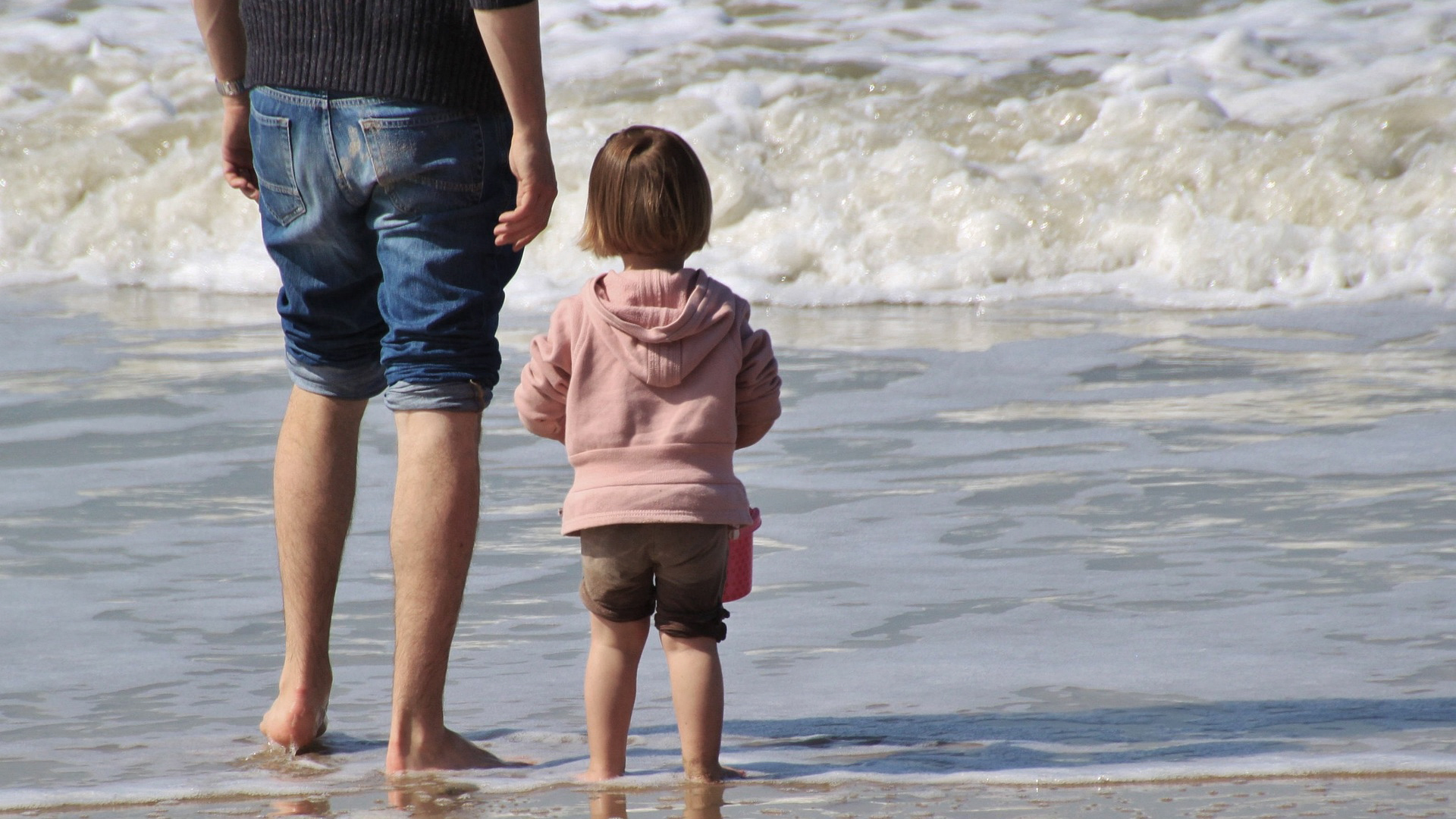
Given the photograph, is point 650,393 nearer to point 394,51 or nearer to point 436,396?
point 436,396

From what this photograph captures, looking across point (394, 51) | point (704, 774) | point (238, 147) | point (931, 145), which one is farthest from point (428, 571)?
point (931, 145)

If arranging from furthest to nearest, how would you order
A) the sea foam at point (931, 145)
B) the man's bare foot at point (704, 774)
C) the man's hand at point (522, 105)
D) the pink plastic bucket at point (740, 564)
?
the sea foam at point (931, 145) < the pink plastic bucket at point (740, 564) < the man's bare foot at point (704, 774) < the man's hand at point (522, 105)

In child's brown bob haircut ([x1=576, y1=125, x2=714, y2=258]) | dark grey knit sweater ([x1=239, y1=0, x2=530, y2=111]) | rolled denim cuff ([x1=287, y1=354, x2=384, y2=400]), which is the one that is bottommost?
rolled denim cuff ([x1=287, y1=354, x2=384, y2=400])

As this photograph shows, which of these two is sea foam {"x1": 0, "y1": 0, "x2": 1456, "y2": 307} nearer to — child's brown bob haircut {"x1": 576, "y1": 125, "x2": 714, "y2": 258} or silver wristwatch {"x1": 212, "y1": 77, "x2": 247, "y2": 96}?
silver wristwatch {"x1": 212, "y1": 77, "x2": 247, "y2": 96}

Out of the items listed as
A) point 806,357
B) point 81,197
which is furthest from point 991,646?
point 81,197

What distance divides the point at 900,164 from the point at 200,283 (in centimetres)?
383

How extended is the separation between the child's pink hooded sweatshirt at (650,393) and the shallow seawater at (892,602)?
1.39 ft

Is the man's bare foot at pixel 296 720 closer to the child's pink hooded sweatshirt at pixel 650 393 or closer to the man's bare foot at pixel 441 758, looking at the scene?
the man's bare foot at pixel 441 758

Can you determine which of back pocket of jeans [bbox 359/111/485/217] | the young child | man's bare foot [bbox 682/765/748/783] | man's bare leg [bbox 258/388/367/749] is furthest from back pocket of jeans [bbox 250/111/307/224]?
man's bare foot [bbox 682/765/748/783]

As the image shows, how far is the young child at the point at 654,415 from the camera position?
A: 250 cm

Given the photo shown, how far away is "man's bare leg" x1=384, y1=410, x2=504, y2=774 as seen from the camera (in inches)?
102

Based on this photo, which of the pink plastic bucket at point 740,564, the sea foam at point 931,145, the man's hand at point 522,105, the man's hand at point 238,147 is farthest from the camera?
the sea foam at point 931,145

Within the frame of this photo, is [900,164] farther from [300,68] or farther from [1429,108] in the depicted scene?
[300,68]

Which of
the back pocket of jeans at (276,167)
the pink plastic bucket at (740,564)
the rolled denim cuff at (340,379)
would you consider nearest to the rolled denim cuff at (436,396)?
the rolled denim cuff at (340,379)
